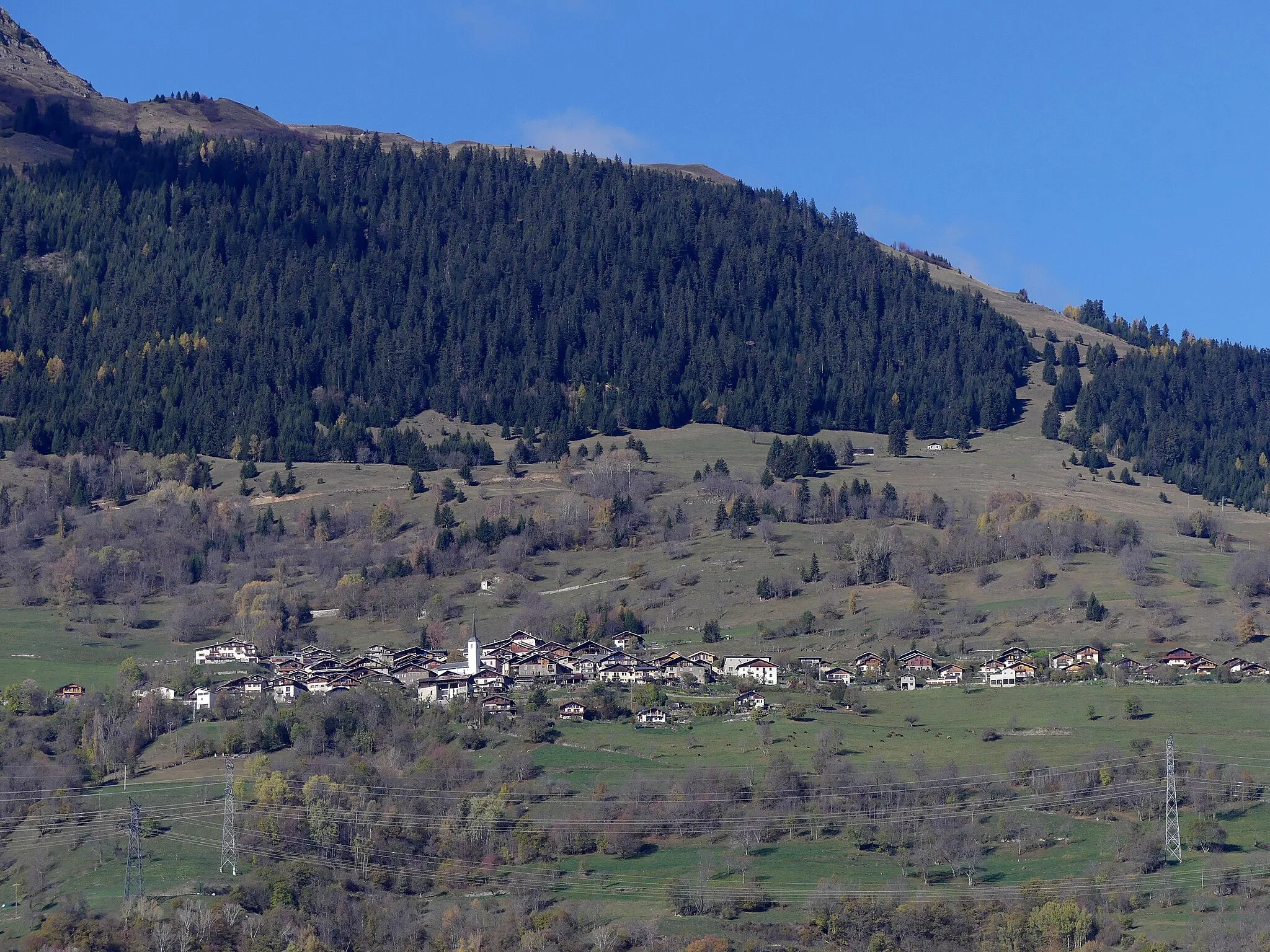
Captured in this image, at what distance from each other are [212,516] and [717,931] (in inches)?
4698

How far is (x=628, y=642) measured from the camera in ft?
495

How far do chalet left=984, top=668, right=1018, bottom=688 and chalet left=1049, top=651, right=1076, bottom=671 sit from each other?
273 cm

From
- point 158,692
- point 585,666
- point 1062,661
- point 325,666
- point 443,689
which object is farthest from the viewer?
point 325,666

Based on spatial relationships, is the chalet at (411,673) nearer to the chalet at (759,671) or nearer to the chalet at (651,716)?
the chalet at (651,716)

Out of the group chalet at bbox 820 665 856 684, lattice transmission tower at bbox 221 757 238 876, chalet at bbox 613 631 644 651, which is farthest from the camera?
chalet at bbox 613 631 644 651

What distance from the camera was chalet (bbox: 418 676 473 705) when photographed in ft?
428

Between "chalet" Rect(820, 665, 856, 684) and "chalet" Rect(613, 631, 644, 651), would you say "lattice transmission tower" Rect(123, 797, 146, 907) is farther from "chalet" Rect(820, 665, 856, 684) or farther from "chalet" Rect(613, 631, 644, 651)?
"chalet" Rect(613, 631, 644, 651)

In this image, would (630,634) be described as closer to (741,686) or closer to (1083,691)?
(741,686)

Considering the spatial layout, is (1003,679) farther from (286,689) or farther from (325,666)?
(325,666)

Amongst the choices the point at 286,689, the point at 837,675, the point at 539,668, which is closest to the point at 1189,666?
the point at 837,675

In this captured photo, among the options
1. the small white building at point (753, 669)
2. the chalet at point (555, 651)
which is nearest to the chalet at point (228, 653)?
the chalet at point (555, 651)

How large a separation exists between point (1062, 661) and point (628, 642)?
1310 inches

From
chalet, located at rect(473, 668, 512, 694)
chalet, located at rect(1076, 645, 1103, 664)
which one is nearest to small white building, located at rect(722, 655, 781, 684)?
chalet, located at rect(473, 668, 512, 694)

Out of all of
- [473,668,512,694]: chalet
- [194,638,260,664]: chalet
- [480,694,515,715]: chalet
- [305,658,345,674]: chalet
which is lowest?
[480,694,515,715]: chalet
